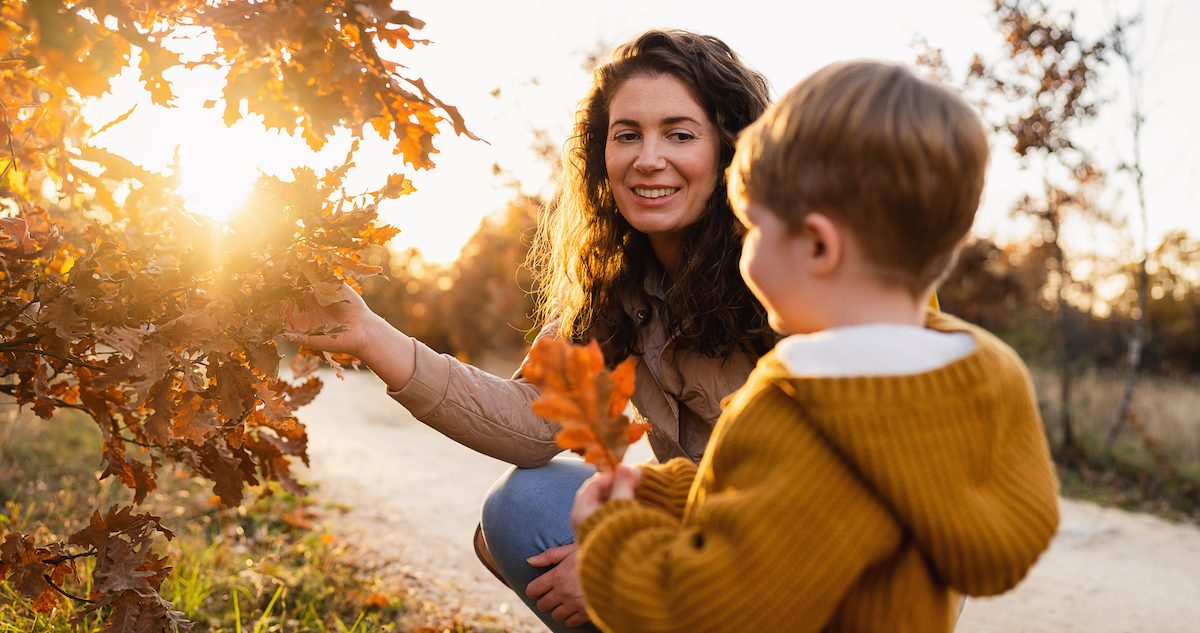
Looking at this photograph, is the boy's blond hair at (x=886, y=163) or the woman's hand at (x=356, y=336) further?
the woman's hand at (x=356, y=336)

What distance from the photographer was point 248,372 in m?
1.84

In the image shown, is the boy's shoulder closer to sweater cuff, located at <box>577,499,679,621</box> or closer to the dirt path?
sweater cuff, located at <box>577,499,679,621</box>

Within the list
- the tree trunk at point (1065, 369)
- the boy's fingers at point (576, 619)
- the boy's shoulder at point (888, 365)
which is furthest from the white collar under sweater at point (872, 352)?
the tree trunk at point (1065, 369)

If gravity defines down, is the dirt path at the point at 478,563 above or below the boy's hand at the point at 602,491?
below

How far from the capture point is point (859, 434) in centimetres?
119

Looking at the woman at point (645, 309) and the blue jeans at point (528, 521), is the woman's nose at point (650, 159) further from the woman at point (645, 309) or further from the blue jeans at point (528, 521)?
the blue jeans at point (528, 521)

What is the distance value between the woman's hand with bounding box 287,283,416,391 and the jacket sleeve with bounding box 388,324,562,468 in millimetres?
47

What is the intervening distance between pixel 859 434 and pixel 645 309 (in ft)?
4.98

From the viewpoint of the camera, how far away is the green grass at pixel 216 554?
298cm

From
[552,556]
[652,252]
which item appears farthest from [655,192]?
[552,556]

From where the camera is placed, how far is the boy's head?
1.20 metres

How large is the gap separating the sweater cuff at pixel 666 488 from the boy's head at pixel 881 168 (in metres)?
0.47

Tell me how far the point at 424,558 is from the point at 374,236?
248 centimetres

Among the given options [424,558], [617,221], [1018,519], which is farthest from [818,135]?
[424,558]
